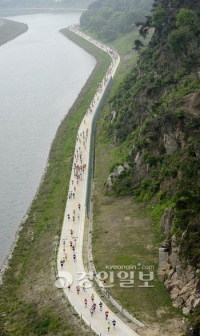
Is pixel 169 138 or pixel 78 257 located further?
pixel 169 138

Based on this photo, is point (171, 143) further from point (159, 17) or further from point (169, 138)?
point (159, 17)

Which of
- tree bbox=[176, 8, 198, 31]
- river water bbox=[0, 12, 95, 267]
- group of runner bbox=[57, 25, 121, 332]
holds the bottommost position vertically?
river water bbox=[0, 12, 95, 267]

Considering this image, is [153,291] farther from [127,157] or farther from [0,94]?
[0,94]

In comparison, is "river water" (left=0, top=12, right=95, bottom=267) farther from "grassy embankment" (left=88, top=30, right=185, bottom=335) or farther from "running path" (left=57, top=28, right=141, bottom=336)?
"grassy embankment" (left=88, top=30, right=185, bottom=335)

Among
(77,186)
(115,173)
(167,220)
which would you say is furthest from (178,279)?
(77,186)

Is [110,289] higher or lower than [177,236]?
lower

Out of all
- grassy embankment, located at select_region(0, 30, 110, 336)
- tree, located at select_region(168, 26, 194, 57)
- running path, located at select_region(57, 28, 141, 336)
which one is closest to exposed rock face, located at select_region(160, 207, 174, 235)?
running path, located at select_region(57, 28, 141, 336)

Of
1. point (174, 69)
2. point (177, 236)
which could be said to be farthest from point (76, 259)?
point (174, 69)
